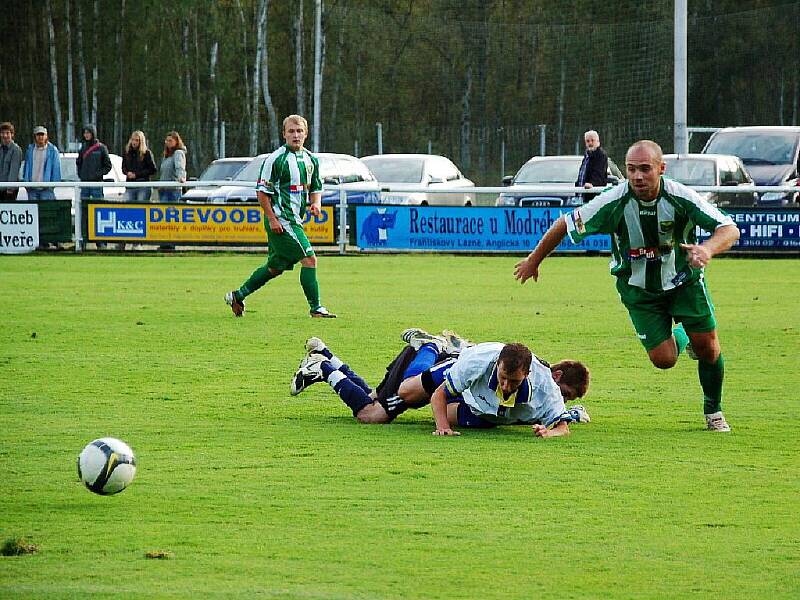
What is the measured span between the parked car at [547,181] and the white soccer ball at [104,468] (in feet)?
58.4

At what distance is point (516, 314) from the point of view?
583 inches

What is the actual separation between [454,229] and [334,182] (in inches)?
156

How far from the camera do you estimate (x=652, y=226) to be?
8102mm

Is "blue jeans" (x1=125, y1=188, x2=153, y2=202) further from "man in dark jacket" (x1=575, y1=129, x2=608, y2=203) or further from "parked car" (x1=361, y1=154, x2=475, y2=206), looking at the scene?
"man in dark jacket" (x1=575, y1=129, x2=608, y2=203)

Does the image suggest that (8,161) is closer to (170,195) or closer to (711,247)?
(170,195)

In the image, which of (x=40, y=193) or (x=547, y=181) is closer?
(x=40, y=193)

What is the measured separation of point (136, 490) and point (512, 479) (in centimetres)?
179

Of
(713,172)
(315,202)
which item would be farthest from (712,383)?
(713,172)

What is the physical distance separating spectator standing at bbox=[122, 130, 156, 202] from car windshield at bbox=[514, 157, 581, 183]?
6.87m

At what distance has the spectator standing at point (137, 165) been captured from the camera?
25516 mm

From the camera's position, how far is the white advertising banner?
24266 millimetres

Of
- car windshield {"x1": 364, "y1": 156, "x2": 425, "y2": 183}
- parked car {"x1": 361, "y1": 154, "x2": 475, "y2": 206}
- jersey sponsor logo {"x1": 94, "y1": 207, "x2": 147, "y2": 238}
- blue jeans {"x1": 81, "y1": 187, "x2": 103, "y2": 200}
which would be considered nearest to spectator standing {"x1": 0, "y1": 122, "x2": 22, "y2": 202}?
blue jeans {"x1": 81, "y1": 187, "x2": 103, "y2": 200}

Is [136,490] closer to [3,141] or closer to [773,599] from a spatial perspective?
[773,599]

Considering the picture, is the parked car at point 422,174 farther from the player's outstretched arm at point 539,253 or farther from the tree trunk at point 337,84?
the tree trunk at point 337,84
